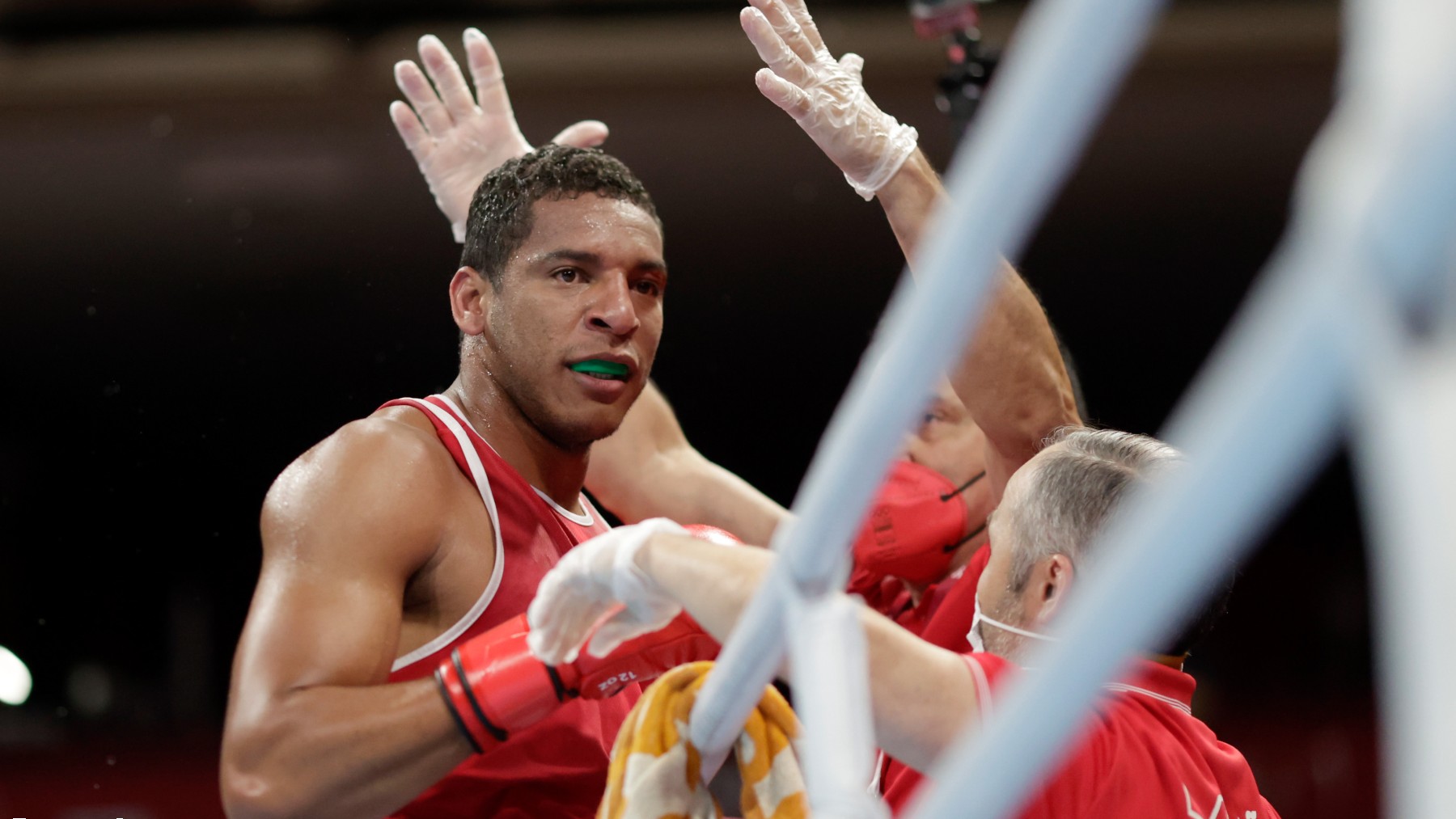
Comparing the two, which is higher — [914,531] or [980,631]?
[980,631]

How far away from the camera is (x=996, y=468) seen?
6.55 feet

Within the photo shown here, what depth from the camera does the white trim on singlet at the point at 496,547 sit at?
4.50 feet

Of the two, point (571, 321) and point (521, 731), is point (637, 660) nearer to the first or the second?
point (521, 731)

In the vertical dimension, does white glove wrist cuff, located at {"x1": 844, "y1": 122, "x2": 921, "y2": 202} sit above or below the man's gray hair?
above

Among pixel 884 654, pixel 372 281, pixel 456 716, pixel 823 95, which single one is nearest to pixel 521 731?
pixel 456 716

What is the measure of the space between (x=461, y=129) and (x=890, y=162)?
2.68 ft

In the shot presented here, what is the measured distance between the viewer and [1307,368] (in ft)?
1.18

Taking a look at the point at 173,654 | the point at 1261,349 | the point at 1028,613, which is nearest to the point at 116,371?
the point at 173,654

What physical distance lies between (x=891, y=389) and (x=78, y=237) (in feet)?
16.4

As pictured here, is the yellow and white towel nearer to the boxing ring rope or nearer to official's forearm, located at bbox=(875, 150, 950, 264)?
the boxing ring rope

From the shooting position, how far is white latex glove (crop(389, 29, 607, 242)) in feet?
7.16

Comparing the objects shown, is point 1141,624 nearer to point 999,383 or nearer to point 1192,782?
point 1192,782

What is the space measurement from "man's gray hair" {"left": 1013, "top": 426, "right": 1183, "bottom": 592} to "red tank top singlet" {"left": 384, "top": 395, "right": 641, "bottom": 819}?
500 mm

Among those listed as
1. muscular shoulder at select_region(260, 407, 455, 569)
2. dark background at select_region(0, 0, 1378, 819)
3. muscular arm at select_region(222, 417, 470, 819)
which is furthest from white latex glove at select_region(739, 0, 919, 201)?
dark background at select_region(0, 0, 1378, 819)
